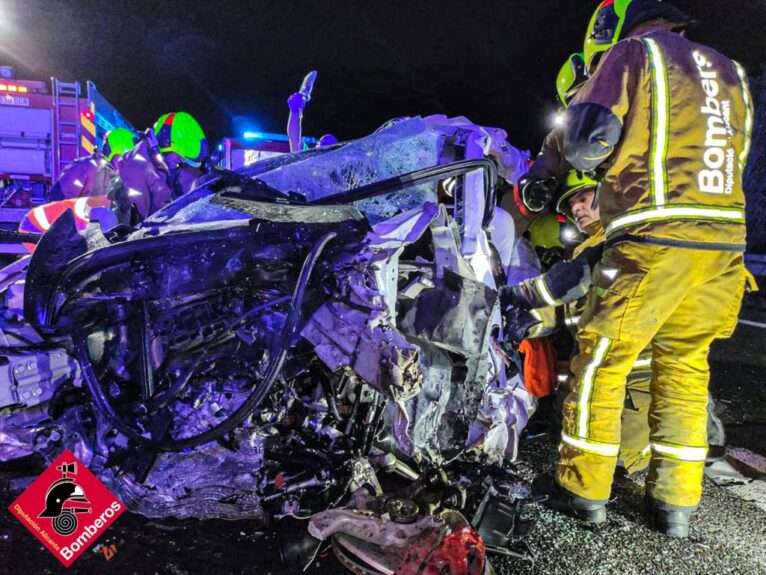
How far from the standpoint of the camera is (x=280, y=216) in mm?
1782

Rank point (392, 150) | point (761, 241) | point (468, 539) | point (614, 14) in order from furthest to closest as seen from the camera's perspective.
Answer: point (761, 241), point (614, 14), point (392, 150), point (468, 539)

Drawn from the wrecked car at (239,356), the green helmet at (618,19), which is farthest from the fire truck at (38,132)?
the green helmet at (618,19)

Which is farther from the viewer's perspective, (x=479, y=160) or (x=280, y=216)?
(x=479, y=160)

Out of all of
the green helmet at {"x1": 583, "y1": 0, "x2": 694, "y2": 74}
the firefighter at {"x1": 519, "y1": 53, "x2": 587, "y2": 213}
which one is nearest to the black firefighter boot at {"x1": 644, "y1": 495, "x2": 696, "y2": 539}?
the firefighter at {"x1": 519, "y1": 53, "x2": 587, "y2": 213}

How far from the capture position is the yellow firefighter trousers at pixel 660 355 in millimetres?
1933

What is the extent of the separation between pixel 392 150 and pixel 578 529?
6.11 feet

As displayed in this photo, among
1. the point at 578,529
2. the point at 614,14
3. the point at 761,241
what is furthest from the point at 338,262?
the point at 761,241

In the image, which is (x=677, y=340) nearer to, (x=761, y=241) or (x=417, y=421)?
(x=417, y=421)

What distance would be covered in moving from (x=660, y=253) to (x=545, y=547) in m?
1.23

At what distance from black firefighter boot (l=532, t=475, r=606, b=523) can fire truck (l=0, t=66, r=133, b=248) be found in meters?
8.95

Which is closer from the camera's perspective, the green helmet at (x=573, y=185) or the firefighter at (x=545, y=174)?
the firefighter at (x=545, y=174)

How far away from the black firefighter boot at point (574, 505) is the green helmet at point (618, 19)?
2.15m

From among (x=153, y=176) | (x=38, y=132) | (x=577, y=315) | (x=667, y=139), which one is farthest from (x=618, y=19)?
(x=38, y=132)

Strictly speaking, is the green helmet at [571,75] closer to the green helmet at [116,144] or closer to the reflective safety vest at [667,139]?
the reflective safety vest at [667,139]
